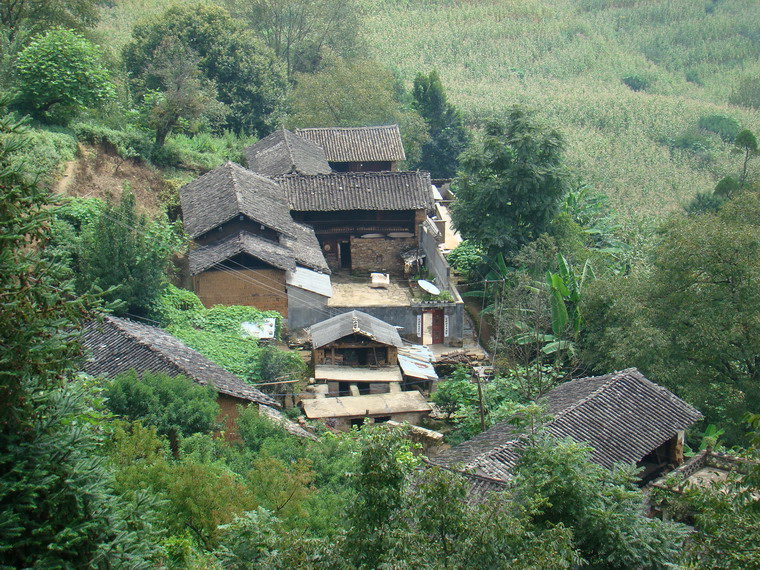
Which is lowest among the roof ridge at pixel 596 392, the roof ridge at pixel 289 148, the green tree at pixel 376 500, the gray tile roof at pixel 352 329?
the gray tile roof at pixel 352 329

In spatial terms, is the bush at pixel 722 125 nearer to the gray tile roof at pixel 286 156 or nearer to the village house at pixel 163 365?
the gray tile roof at pixel 286 156

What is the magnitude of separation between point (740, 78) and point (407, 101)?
1107 inches

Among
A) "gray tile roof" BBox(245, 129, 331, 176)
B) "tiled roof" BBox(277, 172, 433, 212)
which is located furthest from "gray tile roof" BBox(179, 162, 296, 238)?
"gray tile roof" BBox(245, 129, 331, 176)

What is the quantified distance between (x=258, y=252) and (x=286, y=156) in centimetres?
990

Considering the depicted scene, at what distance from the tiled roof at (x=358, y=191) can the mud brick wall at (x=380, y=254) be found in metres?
1.59

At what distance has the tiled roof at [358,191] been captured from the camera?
29781 millimetres

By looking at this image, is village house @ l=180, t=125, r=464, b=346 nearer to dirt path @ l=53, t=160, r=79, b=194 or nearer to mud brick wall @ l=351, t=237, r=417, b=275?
mud brick wall @ l=351, t=237, r=417, b=275

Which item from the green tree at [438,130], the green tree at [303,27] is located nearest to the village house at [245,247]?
the green tree at [438,130]

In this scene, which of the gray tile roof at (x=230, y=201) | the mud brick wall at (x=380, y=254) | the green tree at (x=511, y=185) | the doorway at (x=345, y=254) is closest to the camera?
the gray tile roof at (x=230, y=201)

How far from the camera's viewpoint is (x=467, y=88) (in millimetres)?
57062

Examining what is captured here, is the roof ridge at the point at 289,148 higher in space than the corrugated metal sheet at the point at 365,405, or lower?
higher

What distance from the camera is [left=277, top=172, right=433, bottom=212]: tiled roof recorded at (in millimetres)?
29781

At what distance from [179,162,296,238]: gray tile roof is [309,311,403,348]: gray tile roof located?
3996mm

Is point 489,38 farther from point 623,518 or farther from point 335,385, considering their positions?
point 623,518
